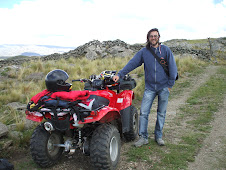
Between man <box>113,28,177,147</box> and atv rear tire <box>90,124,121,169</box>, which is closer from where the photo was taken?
atv rear tire <box>90,124,121,169</box>

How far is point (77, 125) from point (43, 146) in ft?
2.25

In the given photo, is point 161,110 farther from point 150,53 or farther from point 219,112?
point 219,112

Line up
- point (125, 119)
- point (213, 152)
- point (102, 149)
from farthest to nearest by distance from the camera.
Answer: point (125, 119) → point (213, 152) → point (102, 149)

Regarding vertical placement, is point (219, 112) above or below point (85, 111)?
below

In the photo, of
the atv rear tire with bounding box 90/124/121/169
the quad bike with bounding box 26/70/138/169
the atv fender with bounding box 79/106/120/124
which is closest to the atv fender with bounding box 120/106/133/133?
the quad bike with bounding box 26/70/138/169

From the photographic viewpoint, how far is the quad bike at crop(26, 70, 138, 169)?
2877 millimetres

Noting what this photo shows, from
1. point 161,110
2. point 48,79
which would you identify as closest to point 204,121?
point 161,110

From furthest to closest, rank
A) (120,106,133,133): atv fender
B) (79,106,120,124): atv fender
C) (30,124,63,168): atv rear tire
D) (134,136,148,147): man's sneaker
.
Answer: (134,136,148,147): man's sneaker, (120,106,133,133): atv fender, (30,124,63,168): atv rear tire, (79,106,120,124): atv fender

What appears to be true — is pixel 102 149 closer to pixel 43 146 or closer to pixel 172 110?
pixel 43 146

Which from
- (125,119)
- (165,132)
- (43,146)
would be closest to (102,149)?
(43,146)

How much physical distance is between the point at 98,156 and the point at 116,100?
1.32 meters

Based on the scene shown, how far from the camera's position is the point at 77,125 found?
115 inches

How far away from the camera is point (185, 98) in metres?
8.34

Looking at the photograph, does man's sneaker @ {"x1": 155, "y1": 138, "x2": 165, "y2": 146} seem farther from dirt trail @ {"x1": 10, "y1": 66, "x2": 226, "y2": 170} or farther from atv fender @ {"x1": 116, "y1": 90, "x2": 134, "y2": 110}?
atv fender @ {"x1": 116, "y1": 90, "x2": 134, "y2": 110}
